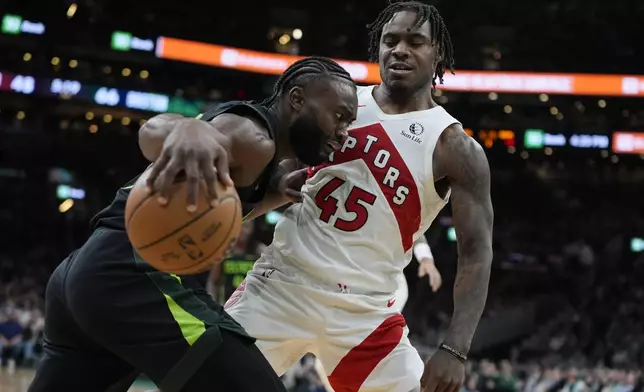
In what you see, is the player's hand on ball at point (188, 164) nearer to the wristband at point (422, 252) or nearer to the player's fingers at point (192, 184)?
the player's fingers at point (192, 184)

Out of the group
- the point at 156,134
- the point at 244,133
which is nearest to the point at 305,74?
the point at 244,133

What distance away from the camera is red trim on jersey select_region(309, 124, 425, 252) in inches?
147

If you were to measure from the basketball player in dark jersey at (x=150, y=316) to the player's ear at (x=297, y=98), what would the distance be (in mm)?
206

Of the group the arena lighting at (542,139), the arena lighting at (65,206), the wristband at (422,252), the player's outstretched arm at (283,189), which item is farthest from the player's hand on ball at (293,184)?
the arena lighting at (542,139)

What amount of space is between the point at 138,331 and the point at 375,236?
1.38m

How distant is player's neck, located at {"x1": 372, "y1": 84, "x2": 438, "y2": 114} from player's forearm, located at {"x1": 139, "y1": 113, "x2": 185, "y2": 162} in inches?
60.6

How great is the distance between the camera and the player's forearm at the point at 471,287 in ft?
11.5

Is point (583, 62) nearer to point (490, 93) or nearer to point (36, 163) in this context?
point (490, 93)

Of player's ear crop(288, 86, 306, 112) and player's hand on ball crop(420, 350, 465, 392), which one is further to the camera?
player's hand on ball crop(420, 350, 465, 392)

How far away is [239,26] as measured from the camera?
77.2 ft

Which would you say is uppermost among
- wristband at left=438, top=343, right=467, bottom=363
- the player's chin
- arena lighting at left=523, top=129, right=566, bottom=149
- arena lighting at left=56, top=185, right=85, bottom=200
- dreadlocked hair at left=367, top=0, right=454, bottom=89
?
arena lighting at left=523, top=129, right=566, bottom=149

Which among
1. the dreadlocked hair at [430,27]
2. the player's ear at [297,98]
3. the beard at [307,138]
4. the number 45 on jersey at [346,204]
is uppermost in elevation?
the dreadlocked hair at [430,27]

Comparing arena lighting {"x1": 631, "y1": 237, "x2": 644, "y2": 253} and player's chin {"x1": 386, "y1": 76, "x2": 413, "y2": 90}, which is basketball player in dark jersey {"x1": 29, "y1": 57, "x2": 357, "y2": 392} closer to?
player's chin {"x1": 386, "y1": 76, "x2": 413, "y2": 90}

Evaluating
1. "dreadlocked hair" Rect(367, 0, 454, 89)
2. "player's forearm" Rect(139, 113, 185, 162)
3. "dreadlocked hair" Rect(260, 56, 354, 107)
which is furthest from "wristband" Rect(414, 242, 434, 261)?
"player's forearm" Rect(139, 113, 185, 162)
